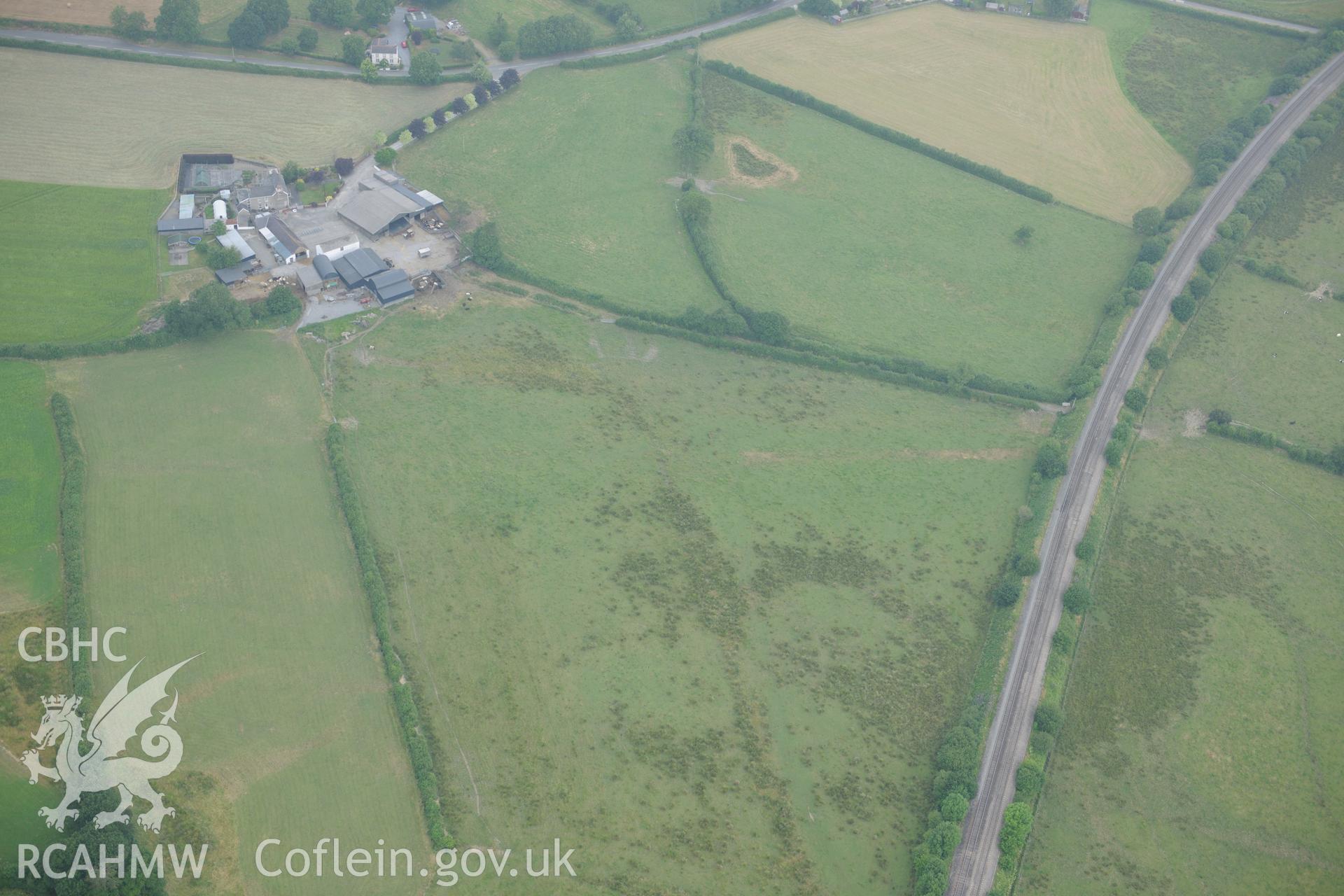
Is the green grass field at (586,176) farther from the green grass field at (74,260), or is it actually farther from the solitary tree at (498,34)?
the green grass field at (74,260)

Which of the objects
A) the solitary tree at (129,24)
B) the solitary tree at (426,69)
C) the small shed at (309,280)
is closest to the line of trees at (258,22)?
the solitary tree at (129,24)

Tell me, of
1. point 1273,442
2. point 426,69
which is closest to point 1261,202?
point 1273,442

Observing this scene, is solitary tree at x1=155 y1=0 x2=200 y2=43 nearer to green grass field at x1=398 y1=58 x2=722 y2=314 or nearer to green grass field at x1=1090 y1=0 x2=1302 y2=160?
green grass field at x1=398 y1=58 x2=722 y2=314

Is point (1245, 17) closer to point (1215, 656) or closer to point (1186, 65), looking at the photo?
A: point (1186, 65)

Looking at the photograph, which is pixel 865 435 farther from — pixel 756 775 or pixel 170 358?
pixel 170 358

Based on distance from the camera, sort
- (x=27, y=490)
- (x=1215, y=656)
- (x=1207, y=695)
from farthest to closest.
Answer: (x=27, y=490) → (x=1215, y=656) → (x=1207, y=695)
